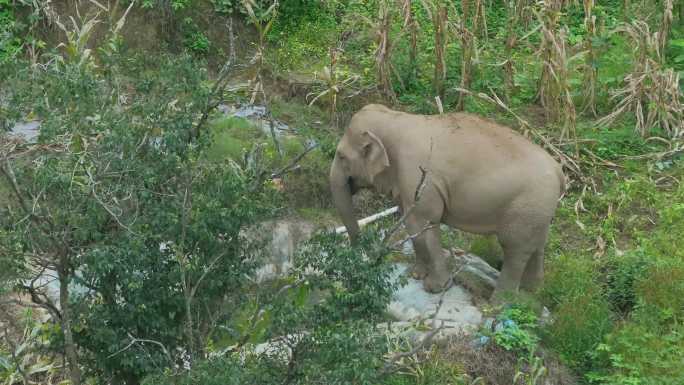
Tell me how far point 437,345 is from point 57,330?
9.83ft

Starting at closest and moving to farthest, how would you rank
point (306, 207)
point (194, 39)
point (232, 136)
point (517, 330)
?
point (517, 330) < point (306, 207) < point (232, 136) < point (194, 39)

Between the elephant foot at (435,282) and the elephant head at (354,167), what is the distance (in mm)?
768

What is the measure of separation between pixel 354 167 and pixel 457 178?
0.98 meters

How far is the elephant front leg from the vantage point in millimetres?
8758

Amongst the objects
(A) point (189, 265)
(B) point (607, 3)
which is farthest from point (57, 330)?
(B) point (607, 3)

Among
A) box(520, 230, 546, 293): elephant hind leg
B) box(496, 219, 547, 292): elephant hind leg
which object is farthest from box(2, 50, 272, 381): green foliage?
box(520, 230, 546, 293): elephant hind leg

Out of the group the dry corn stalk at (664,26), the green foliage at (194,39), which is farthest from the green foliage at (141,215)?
the dry corn stalk at (664,26)

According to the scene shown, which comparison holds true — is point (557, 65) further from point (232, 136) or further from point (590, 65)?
point (232, 136)

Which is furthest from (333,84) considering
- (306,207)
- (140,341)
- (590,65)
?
(140,341)

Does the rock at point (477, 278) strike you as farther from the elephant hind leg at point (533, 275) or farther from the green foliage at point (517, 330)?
the green foliage at point (517, 330)

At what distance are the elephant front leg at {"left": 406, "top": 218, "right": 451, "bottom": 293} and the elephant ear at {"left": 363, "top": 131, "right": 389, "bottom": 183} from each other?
551 millimetres

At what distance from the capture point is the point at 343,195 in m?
9.23

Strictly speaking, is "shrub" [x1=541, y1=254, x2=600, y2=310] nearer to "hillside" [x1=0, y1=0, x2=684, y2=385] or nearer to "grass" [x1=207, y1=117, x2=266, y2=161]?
"hillside" [x1=0, y1=0, x2=684, y2=385]

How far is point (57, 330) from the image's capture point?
6.92 m
